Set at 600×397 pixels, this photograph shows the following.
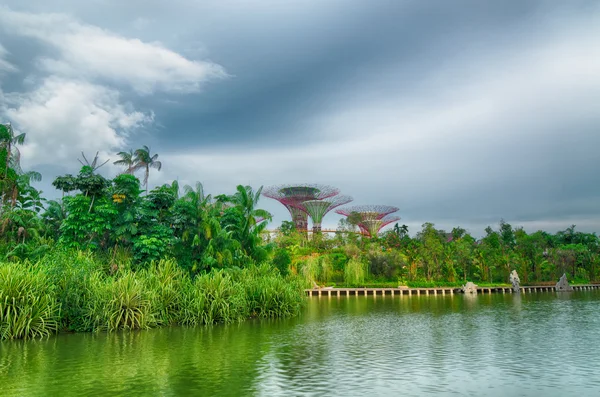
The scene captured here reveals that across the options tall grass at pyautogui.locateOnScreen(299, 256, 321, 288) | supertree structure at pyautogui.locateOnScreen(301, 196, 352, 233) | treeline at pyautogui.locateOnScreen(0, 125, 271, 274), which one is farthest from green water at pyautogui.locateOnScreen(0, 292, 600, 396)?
supertree structure at pyautogui.locateOnScreen(301, 196, 352, 233)

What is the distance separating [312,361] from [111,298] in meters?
8.23

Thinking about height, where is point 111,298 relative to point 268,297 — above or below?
above

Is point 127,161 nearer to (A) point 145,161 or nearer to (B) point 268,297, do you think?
(A) point 145,161

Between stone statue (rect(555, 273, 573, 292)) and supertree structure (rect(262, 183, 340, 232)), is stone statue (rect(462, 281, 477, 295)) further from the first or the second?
supertree structure (rect(262, 183, 340, 232))

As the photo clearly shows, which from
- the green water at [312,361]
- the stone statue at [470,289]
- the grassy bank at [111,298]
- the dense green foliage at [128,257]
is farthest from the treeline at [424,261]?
the green water at [312,361]

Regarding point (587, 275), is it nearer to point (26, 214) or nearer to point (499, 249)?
point (499, 249)

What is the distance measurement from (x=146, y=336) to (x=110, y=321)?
63.6 inches

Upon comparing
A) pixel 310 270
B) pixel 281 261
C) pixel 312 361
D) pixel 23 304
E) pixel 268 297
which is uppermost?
pixel 281 261

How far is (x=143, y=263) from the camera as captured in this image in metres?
21.7

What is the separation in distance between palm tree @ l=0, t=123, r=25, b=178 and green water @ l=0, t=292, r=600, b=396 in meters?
17.0

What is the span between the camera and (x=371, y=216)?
75.2 m

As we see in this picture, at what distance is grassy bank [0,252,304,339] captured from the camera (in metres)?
14.4

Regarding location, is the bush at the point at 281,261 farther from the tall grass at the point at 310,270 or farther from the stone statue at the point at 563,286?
the stone statue at the point at 563,286

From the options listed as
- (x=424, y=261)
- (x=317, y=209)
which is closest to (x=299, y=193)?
(x=317, y=209)
